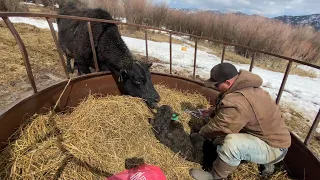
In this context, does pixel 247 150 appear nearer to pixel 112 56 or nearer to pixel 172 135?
pixel 172 135

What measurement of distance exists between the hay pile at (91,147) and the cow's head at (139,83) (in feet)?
0.87

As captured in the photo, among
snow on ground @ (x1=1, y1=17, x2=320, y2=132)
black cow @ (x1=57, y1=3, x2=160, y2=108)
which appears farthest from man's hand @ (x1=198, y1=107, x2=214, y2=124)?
snow on ground @ (x1=1, y1=17, x2=320, y2=132)

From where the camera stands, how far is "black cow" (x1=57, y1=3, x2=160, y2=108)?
3.73m

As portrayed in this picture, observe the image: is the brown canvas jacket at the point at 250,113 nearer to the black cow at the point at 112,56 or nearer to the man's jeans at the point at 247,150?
the man's jeans at the point at 247,150

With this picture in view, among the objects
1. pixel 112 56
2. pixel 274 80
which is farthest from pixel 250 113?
pixel 274 80

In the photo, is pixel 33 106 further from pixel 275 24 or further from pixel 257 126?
pixel 275 24

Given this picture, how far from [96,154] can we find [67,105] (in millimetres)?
1109

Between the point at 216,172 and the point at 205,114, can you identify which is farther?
the point at 205,114

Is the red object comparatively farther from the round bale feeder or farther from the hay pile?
the round bale feeder

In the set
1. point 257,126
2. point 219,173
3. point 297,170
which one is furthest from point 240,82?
point 297,170

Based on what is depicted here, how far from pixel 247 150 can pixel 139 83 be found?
205cm

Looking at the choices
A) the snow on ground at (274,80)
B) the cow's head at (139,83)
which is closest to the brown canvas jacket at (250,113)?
the cow's head at (139,83)

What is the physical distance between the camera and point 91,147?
2.62m

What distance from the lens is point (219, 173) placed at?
2412 mm
